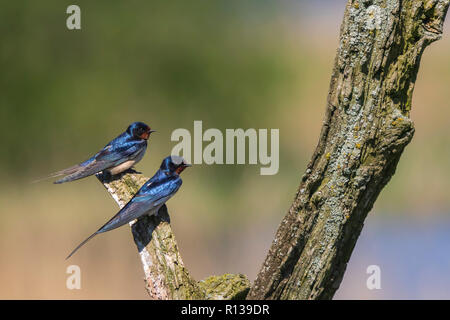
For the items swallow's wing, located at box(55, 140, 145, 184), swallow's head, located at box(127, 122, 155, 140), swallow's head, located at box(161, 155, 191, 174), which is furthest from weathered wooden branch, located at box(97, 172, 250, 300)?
swallow's head, located at box(127, 122, 155, 140)

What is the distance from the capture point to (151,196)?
371 centimetres

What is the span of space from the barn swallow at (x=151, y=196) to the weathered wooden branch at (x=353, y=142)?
0.79 meters

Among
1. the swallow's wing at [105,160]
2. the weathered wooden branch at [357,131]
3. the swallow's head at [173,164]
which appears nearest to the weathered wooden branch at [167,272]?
the swallow's head at [173,164]

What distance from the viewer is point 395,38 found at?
9.38ft

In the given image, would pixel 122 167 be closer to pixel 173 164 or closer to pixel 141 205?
pixel 173 164

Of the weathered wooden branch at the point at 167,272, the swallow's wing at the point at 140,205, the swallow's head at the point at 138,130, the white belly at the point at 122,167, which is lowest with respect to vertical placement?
the weathered wooden branch at the point at 167,272

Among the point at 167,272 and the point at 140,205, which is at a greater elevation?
the point at 140,205

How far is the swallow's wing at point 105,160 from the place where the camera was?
425 cm

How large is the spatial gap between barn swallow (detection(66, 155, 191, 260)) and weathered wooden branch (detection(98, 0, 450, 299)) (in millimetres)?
788

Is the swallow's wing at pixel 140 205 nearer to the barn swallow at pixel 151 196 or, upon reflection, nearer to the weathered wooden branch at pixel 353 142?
the barn swallow at pixel 151 196

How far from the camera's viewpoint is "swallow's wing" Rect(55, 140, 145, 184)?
425cm

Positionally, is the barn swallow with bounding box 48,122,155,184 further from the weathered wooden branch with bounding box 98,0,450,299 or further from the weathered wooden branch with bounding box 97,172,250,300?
the weathered wooden branch with bounding box 98,0,450,299

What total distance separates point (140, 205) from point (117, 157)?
0.72 m

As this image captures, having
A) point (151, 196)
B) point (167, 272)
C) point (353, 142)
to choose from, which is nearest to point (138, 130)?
point (151, 196)
